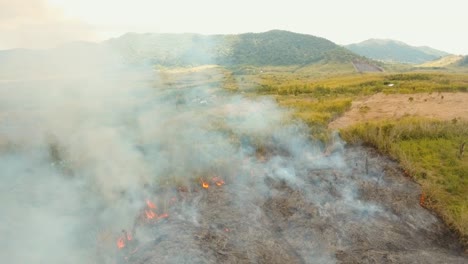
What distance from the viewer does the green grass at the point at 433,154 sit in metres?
9.40

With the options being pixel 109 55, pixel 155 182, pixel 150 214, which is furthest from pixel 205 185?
pixel 109 55

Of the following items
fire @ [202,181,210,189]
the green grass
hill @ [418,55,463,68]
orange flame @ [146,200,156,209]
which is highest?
hill @ [418,55,463,68]

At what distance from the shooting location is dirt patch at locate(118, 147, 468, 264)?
24.2 feet

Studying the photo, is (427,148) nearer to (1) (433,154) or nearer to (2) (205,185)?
(1) (433,154)

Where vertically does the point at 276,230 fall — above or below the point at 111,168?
below

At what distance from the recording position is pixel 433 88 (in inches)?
1052

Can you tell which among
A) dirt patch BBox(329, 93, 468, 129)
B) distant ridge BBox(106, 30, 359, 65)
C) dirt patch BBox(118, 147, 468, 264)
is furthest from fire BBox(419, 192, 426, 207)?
distant ridge BBox(106, 30, 359, 65)

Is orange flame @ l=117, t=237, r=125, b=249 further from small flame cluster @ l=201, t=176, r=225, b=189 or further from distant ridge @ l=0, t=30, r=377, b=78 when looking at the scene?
distant ridge @ l=0, t=30, r=377, b=78

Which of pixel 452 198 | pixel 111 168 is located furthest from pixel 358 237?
pixel 111 168

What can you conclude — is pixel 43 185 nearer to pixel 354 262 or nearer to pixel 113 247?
pixel 113 247

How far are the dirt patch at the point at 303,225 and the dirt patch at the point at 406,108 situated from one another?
25.4ft

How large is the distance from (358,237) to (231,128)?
8.98 m

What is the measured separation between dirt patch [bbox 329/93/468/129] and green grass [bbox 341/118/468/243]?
2.65 m

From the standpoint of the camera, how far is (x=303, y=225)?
28.2 ft
